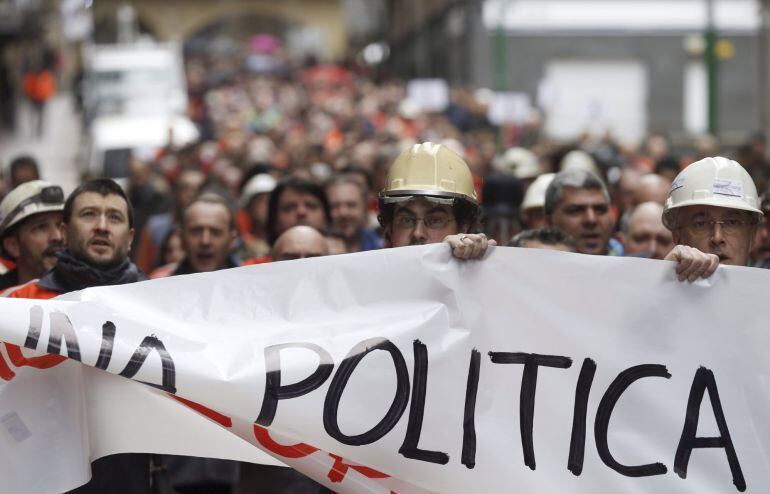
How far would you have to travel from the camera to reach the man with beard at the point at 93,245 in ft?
17.4

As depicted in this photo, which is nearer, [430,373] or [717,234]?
[430,373]

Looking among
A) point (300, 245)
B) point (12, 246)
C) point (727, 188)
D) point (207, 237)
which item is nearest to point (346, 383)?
point (727, 188)

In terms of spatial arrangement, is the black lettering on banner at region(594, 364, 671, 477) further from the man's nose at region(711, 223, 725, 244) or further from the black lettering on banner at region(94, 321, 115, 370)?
the black lettering on banner at region(94, 321, 115, 370)

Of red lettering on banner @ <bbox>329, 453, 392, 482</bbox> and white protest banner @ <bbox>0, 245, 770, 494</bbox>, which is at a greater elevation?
Answer: white protest banner @ <bbox>0, 245, 770, 494</bbox>

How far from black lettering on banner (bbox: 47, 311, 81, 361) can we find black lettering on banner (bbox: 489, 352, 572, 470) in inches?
53.0

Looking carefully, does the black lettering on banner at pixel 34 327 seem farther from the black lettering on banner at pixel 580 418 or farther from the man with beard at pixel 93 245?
the black lettering on banner at pixel 580 418

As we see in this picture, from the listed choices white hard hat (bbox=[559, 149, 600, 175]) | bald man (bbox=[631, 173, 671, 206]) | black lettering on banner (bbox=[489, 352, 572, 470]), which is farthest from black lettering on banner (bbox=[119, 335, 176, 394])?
white hard hat (bbox=[559, 149, 600, 175])

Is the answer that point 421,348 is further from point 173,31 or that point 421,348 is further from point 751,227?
point 173,31

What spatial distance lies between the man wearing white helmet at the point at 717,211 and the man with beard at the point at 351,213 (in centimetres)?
348

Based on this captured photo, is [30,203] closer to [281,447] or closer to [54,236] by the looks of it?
[54,236]

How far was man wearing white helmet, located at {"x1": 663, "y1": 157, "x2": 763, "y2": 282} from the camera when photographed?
498cm

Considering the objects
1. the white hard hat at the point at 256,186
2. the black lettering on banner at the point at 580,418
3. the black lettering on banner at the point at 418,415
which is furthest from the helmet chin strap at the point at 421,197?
the white hard hat at the point at 256,186

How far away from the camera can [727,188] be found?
16.6ft

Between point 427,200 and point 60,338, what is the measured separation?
1.31 meters
